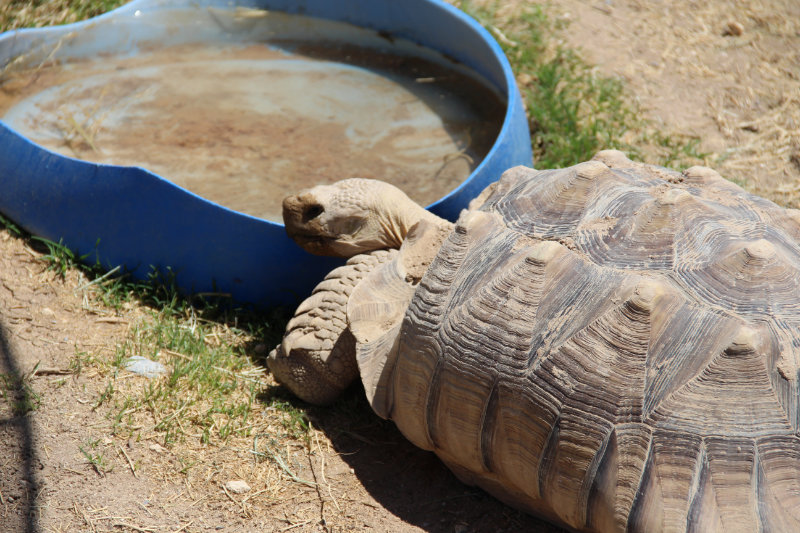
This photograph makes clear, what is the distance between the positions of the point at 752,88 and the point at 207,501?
3.67 metres

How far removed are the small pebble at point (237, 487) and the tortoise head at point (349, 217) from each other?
34.7 inches

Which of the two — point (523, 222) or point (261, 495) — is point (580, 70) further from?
point (261, 495)

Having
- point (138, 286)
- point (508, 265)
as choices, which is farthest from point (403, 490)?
point (138, 286)

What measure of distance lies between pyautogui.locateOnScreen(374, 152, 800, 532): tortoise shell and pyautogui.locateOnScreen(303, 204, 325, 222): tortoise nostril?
25.3 inches

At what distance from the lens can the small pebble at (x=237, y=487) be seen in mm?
2348

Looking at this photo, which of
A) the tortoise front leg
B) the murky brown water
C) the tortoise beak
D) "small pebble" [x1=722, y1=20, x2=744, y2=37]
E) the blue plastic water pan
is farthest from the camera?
"small pebble" [x1=722, y1=20, x2=744, y2=37]

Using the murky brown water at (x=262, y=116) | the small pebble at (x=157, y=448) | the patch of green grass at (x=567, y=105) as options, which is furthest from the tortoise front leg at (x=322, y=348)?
the patch of green grass at (x=567, y=105)

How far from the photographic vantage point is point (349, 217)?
2797mm

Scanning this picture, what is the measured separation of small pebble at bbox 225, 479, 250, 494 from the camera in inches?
92.4

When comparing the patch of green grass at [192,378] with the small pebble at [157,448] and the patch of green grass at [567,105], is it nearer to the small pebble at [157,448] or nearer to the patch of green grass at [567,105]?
the small pebble at [157,448]

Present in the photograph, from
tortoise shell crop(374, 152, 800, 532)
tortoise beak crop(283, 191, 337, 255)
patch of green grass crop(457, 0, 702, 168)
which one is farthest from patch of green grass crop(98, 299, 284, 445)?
Answer: patch of green grass crop(457, 0, 702, 168)

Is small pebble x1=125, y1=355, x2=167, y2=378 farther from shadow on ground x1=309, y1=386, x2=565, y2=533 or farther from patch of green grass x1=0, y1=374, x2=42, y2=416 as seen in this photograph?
shadow on ground x1=309, y1=386, x2=565, y2=533

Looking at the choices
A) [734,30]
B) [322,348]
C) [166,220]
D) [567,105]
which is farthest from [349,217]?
[734,30]

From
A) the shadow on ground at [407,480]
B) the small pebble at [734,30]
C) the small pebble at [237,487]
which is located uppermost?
the small pebble at [734,30]
